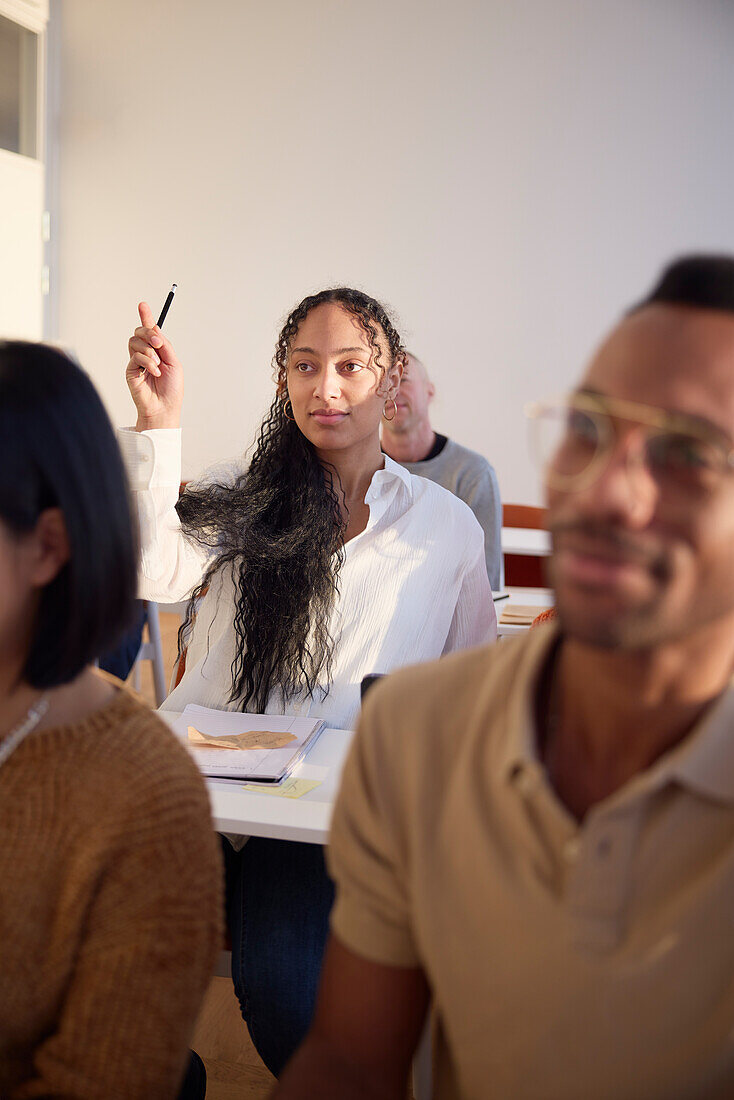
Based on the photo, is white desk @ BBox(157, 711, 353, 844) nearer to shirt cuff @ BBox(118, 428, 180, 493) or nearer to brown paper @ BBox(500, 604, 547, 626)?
shirt cuff @ BBox(118, 428, 180, 493)

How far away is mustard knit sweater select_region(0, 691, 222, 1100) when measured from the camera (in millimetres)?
850

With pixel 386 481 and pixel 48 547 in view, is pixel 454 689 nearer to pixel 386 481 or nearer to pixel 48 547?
pixel 48 547

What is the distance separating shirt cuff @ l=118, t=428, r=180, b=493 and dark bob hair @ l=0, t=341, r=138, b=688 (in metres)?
1.14

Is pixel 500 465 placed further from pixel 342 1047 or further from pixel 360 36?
pixel 342 1047

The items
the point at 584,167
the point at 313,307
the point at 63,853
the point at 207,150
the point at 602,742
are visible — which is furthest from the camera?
the point at 207,150

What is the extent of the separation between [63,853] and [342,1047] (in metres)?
0.30

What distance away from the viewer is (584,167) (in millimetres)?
5617

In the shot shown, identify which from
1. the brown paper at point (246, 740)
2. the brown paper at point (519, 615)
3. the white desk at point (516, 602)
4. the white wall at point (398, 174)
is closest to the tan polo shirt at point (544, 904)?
the brown paper at point (246, 740)

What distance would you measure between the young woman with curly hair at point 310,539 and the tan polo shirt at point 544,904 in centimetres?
108

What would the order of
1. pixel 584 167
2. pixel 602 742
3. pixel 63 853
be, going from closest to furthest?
pixel 602 742
pixel 63 853
pixel 584 167

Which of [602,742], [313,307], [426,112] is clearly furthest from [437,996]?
[426,112]

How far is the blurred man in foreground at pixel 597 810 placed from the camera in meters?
0.69

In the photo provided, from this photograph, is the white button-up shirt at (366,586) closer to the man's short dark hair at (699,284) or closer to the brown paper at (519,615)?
the brown paper at (519,615)

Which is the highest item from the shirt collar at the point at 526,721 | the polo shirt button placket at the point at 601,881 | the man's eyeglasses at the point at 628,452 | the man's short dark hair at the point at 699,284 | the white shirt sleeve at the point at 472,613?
the man's short dark hair at the point at 699,284
